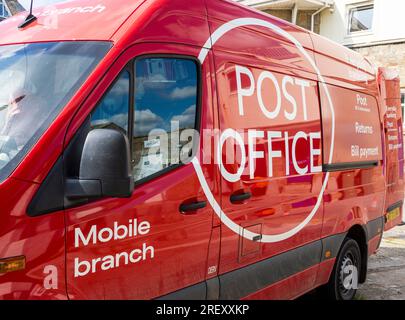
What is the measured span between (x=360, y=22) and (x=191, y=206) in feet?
50.9

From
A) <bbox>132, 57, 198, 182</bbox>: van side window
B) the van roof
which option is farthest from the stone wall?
the van roof

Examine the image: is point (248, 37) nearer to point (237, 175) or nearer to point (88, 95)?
point (237, 175)

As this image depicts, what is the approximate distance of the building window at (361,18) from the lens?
16.0m

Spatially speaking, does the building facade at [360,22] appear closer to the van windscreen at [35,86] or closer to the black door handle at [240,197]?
the black door handle at [240,197]

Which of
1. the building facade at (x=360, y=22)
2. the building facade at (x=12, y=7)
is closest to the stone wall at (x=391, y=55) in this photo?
the building facade at (x=360, y=22)

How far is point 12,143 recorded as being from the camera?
7.18 ft

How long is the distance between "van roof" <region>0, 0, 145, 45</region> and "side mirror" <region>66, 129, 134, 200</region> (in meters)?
0.67

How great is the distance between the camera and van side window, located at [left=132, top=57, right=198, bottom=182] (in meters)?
2.57

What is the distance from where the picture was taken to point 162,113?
2.72m

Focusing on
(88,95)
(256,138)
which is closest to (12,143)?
(88,95)

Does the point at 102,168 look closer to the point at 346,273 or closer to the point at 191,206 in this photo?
the point at 191,206

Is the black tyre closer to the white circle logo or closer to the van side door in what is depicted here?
the white circle logo
